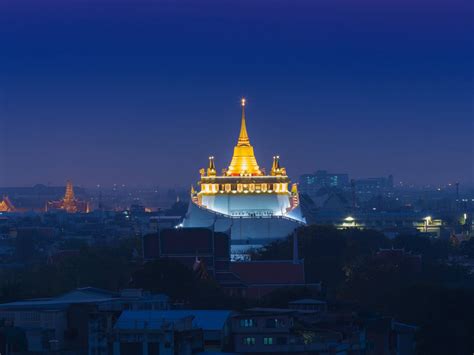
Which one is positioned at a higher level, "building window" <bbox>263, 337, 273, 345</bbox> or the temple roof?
the temple roof

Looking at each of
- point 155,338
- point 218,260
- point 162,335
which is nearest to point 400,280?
point 218,260

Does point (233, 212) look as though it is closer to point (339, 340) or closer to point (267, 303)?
point (267, 303)

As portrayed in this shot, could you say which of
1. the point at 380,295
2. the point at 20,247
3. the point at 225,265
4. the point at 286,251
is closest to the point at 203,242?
the point at 225,265

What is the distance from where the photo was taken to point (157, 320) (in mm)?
63844

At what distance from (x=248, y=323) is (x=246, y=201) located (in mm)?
75788

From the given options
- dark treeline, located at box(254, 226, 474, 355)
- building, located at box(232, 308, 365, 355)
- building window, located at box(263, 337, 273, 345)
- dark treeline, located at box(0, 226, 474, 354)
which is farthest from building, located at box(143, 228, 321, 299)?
building window, located at box(263, 337, 273, 345)

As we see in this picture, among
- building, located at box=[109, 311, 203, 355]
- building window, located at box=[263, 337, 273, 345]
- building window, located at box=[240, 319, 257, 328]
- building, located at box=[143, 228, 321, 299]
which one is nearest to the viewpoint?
building, located at box=[109, 311, 203, 355]

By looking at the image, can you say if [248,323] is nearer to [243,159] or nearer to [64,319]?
[64,319]

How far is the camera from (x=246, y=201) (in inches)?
5615

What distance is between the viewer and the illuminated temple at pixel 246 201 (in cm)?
13775

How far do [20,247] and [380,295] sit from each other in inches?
3221

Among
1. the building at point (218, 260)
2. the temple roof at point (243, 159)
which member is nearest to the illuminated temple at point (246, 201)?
the temple roof at point (243, 159)

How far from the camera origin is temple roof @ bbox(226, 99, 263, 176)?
144m

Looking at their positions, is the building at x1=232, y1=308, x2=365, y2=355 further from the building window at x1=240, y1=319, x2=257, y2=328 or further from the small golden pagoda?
the small golden pagoda
